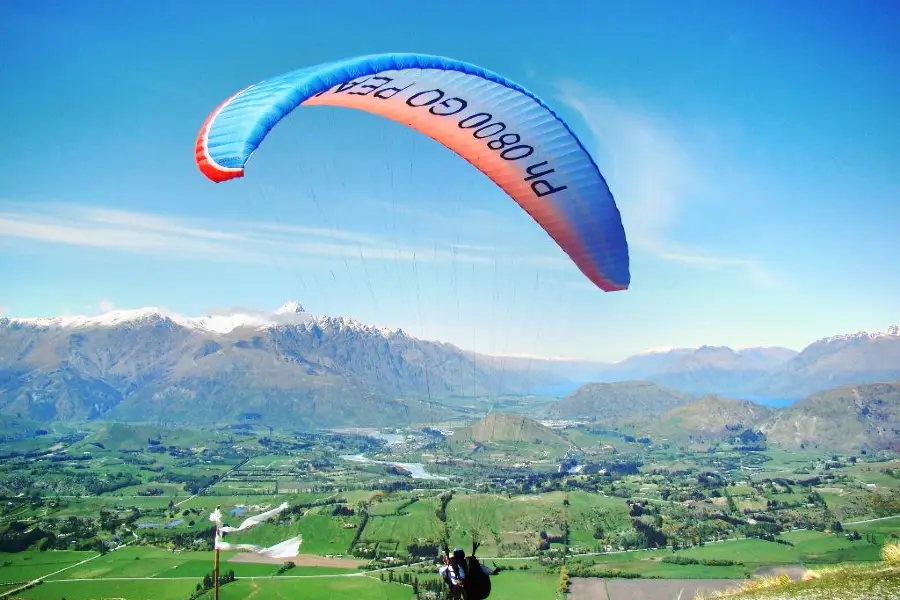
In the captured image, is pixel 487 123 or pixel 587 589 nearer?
pixel 487 123

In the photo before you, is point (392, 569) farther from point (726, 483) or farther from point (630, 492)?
point (726, 483)

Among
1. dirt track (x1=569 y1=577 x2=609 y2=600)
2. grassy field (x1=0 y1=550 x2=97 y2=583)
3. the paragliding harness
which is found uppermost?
the paragliding harness

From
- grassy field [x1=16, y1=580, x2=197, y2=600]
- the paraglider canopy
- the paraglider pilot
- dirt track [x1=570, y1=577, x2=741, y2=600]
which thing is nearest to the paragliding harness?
the paraglider pilot

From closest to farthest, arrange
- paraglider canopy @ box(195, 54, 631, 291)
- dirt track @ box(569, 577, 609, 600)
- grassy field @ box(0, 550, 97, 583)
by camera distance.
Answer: paraglider canopy @ box(195, 54, 631, 291), dirt track @ box(569, 577, 609, 600), grassy field @ box(0, 550, 97, 583)

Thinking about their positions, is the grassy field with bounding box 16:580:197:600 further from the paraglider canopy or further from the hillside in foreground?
the hillside in foreground

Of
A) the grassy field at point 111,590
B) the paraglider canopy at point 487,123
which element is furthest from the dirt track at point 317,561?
the paraglider canopy at point 487,123

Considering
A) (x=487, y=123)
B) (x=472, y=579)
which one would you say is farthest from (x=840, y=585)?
(x=487, y=123)

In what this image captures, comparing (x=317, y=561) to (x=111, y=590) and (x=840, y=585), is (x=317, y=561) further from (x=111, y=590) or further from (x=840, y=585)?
(x=840, y=585)

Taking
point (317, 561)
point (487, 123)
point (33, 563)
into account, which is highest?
Answer: point (487, 123)
